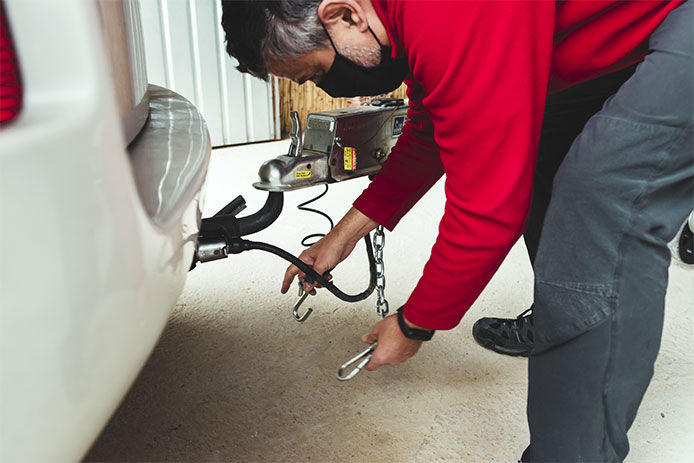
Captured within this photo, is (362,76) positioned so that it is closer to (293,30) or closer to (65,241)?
(293,30)

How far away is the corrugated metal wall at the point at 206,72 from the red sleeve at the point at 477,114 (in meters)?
2.96

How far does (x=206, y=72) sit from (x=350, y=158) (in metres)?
2.60

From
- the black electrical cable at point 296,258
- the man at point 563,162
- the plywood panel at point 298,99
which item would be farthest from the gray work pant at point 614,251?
the plywood panel at point 298,99

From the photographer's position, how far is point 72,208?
41cm

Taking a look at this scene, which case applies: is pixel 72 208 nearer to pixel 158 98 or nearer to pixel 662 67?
pixel 158 98

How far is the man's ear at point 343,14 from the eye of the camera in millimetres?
784

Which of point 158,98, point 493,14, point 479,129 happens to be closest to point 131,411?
point 158,98

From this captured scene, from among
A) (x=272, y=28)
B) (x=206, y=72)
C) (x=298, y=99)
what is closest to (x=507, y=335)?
(x=272, y=28)

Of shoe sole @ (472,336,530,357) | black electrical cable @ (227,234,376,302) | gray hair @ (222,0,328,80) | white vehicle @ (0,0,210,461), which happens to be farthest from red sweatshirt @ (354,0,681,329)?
shoe sole @ (472,336,530,357)

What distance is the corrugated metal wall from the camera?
3395 mm

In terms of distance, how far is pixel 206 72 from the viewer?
11.8 ft

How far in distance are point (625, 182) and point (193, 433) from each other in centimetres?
83

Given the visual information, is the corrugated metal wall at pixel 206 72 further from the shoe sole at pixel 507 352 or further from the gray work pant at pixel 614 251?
the gray work pant at pixel 614 251

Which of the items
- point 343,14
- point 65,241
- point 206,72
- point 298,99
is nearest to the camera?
point 65,241
